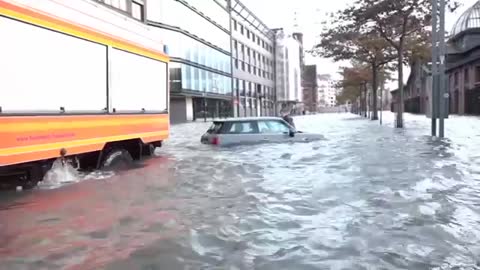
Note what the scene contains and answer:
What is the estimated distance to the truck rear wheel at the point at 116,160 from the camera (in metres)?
11.4

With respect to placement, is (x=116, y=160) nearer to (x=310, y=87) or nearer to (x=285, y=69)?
(x=285, y=69)

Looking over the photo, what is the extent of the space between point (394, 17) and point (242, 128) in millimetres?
16818

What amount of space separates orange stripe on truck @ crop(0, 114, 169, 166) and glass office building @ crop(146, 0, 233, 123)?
29.8m

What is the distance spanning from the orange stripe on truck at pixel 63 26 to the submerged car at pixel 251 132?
768 cm

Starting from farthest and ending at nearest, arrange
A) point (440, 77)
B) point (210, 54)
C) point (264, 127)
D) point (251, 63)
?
point (251, 63), point (210, 54), point (440, 77), point (264, 127)

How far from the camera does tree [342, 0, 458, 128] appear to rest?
1277 inches

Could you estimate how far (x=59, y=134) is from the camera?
30.2 feet

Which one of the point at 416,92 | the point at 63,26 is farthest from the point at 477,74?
the point at 63,26

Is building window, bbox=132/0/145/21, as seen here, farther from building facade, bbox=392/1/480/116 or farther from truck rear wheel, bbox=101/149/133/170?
building facade, bbox=392/1/480/116

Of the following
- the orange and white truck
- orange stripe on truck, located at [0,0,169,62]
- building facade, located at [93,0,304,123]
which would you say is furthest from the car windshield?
orange stripe on truck, located at [0,0,169,62]

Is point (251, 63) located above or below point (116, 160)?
above

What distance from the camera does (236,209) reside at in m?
8.36

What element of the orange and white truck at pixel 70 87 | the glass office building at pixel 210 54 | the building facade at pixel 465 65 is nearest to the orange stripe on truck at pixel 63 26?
the orange and white truck at pixel 70 87

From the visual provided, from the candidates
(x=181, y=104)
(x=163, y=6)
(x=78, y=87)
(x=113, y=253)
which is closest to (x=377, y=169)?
(x=78, y=87)
